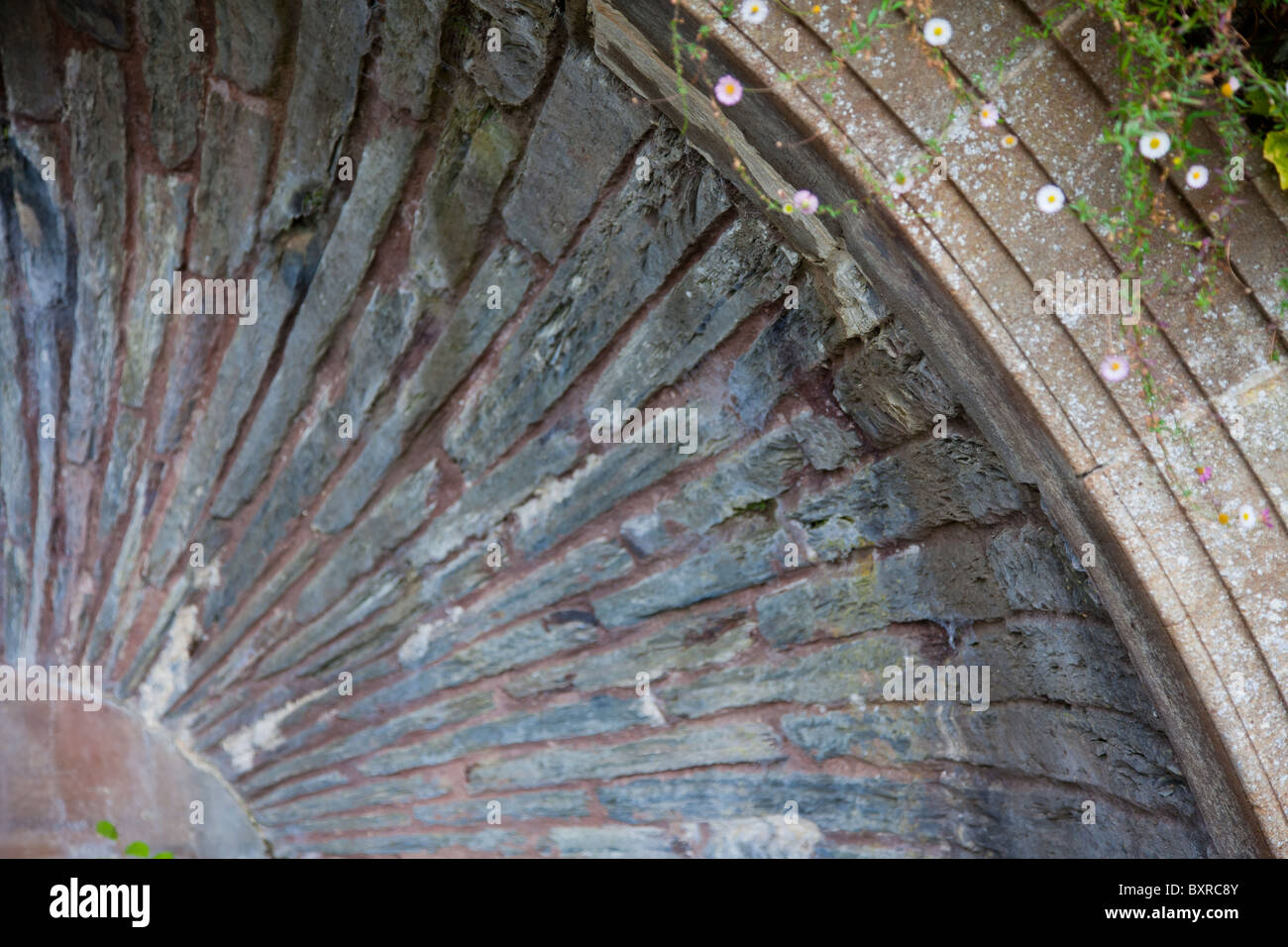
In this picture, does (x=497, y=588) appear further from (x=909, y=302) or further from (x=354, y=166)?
(x=909, y=302)

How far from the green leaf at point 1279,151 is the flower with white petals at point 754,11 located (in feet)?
1.76

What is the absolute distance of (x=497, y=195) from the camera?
4.34ft

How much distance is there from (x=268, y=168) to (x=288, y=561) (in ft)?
2.52

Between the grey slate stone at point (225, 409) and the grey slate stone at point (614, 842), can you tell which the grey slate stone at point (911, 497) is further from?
the grey slate stone at point (225, 409)

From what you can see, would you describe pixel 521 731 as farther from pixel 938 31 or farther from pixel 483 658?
pixel 938 31

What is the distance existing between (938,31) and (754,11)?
0.20 meters

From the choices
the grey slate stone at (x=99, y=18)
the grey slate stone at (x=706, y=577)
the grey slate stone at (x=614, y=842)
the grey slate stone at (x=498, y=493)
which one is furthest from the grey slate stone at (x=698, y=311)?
the grey slate stone at (x=99, y=18)

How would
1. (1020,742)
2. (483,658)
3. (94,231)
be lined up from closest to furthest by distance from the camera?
(1020,742), (483,658), (94,231)

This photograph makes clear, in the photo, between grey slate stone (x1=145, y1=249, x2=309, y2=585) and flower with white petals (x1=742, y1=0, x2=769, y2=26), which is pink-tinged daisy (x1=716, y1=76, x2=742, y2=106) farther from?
grey slate stone (x1=145, y1=249, x2=309, y2=585)

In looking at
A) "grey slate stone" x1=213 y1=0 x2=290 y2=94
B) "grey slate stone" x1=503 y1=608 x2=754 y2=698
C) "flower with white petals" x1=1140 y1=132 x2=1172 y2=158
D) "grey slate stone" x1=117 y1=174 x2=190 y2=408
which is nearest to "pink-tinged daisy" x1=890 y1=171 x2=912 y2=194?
"flower with white petals" x1=1140 y1=132 x2=1172 y2=158

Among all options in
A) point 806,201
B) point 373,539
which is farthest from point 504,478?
point 806,201

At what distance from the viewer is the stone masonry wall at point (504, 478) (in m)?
1.20

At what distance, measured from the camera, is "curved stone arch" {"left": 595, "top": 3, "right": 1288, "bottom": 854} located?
3.08ft

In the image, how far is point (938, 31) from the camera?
0.93 m
